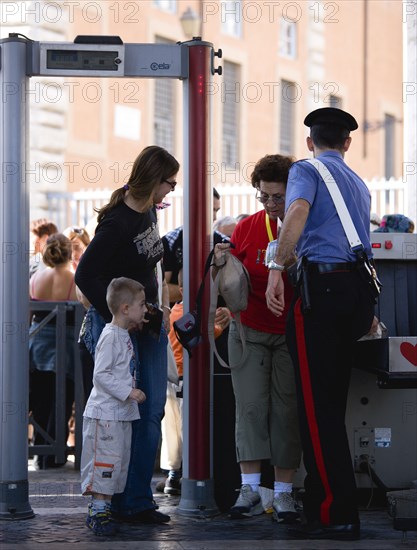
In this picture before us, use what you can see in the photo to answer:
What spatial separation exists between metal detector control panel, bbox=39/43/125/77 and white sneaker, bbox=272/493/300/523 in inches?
96.0

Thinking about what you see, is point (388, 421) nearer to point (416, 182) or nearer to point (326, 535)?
point (326, 535)

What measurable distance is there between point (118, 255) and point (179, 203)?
36.4ft

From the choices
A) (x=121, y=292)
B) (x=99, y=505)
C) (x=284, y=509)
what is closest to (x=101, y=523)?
(x=99, y=505)

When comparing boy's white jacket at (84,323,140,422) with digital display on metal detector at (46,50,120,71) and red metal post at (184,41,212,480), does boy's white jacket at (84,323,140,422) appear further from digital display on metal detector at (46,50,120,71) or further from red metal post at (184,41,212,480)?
digital display on metal detector at (46,50,120,71)

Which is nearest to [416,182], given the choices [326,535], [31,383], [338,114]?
[31,383]

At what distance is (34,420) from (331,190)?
4180 millimetres

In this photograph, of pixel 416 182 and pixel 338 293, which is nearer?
pixel 338 293

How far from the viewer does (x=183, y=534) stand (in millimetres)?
5910

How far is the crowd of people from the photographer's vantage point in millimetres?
5750

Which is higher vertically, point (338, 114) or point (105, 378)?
point (338, 114)

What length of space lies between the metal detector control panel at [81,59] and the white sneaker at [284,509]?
8.00 feet

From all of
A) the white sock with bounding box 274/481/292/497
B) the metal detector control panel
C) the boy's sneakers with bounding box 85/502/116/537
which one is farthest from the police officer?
Result: the metal detector control panel

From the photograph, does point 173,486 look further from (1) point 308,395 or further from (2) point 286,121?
(2) point 286,121

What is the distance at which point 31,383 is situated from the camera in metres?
9.32
